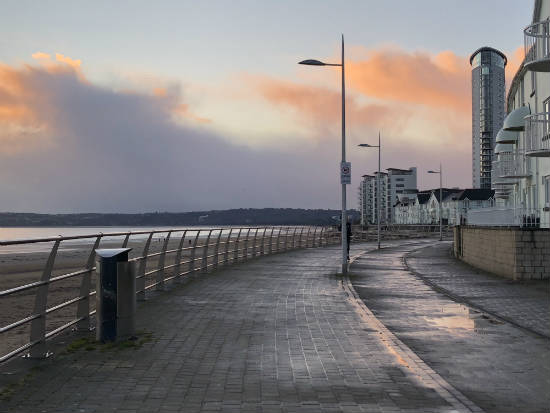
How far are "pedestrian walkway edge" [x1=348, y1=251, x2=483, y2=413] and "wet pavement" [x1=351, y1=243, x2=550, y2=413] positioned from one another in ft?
0.46

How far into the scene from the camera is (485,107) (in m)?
158

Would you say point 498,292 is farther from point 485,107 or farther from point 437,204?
point 485,107

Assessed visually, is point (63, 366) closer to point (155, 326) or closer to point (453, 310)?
point (155, 326)

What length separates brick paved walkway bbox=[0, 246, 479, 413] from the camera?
5613 millimetres

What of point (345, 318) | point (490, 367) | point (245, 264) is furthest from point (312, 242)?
point (490, 367)

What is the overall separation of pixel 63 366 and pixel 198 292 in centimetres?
741

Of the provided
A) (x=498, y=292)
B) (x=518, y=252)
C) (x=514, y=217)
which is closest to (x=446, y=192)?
(x=514, y=217)

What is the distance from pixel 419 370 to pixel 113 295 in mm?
3982

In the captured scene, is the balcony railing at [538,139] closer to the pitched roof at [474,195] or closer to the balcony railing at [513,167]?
the balcony railing at [513,167]

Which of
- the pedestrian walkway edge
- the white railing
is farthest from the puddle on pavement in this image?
the white railing

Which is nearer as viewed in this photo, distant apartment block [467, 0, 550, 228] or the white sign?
the white sign

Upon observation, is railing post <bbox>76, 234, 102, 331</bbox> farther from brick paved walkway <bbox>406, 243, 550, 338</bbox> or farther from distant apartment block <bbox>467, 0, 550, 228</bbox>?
distant apartment block <bbox>467, 0, 550, 228</bbox>

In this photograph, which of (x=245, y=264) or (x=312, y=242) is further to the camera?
(x=312, y=242)

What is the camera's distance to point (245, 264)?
2411 cm
